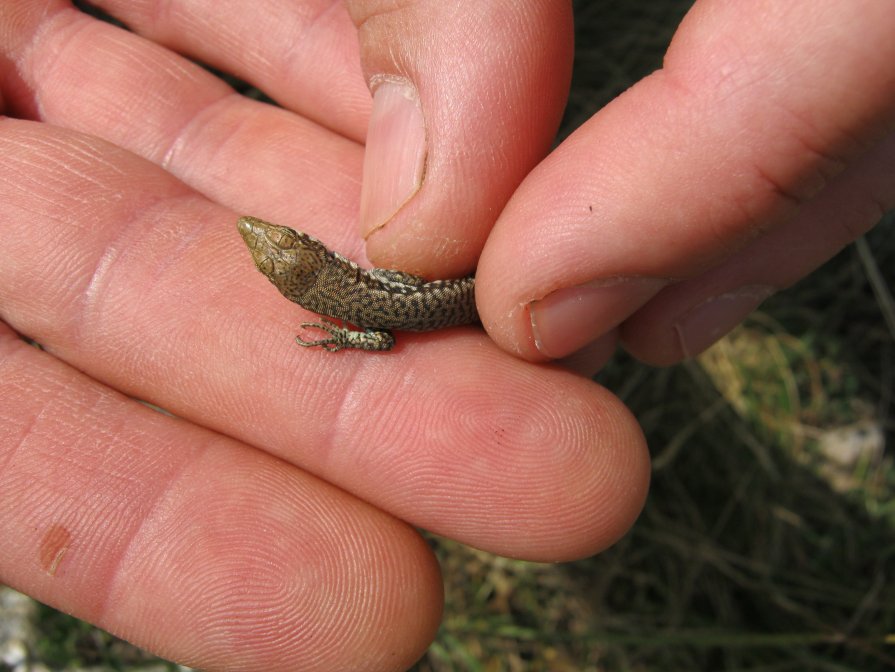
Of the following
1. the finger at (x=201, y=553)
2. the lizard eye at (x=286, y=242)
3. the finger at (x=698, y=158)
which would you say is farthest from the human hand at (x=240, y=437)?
the finger at (x=698, y=158)

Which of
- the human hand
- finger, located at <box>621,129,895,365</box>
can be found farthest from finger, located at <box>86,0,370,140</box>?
finger, located at <box>621,129,895,365</box>

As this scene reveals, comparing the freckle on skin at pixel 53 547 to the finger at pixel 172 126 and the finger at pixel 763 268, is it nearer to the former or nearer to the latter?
the finger at pixel 172 126

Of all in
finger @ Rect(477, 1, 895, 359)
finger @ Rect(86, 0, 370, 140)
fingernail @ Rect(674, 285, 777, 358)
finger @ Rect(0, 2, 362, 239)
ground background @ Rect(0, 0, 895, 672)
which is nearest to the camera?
finger @ Rect(477, 1, 895, 359)

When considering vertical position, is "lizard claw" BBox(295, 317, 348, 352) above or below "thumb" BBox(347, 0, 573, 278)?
below

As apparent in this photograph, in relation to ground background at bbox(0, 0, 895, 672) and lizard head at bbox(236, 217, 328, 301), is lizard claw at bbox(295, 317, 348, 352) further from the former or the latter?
ground background at bbox(0, 0, 895, 672)

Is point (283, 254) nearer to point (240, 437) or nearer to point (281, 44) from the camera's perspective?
point (240, 437)

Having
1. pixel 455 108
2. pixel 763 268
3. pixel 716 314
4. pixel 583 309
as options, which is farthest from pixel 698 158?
pixel 716 314

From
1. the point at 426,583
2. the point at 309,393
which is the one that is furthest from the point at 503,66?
the point at 426,583
